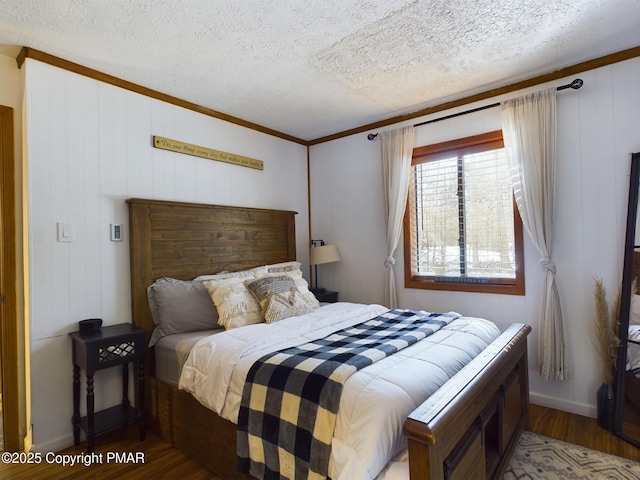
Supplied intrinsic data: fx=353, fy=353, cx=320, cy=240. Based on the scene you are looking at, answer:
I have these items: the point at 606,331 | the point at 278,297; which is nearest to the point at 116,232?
the point at 278,297

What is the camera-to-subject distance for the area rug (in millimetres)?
1928

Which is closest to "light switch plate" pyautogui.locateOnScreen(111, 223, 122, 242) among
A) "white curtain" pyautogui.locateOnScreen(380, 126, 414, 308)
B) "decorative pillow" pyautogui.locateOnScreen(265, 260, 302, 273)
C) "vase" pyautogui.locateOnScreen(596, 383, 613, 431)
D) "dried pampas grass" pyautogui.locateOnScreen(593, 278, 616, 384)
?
"decorative pillow" pyautogui.locateOnScreen(265, 260, 302, 273)

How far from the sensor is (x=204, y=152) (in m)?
3.24

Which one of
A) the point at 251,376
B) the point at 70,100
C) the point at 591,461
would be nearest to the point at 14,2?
the point at 70,100

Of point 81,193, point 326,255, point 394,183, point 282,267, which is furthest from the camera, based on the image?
point 326,255

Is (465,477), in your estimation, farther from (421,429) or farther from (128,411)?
(128,411)

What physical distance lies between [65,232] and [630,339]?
3.83 metres

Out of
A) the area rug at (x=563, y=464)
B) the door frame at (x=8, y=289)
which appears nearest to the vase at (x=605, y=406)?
the area rug at (x=563, y=464)

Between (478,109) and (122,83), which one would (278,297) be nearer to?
(122,83)

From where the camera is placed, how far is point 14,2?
1.85 m

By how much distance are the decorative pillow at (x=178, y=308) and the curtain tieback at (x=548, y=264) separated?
2.54m

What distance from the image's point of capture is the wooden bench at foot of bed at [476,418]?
3.81 ft

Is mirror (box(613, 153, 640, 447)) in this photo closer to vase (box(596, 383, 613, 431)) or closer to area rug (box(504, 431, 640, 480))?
vase (box(596, 383, 613, 431))

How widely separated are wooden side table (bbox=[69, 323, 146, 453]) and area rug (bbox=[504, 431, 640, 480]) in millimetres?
2362
